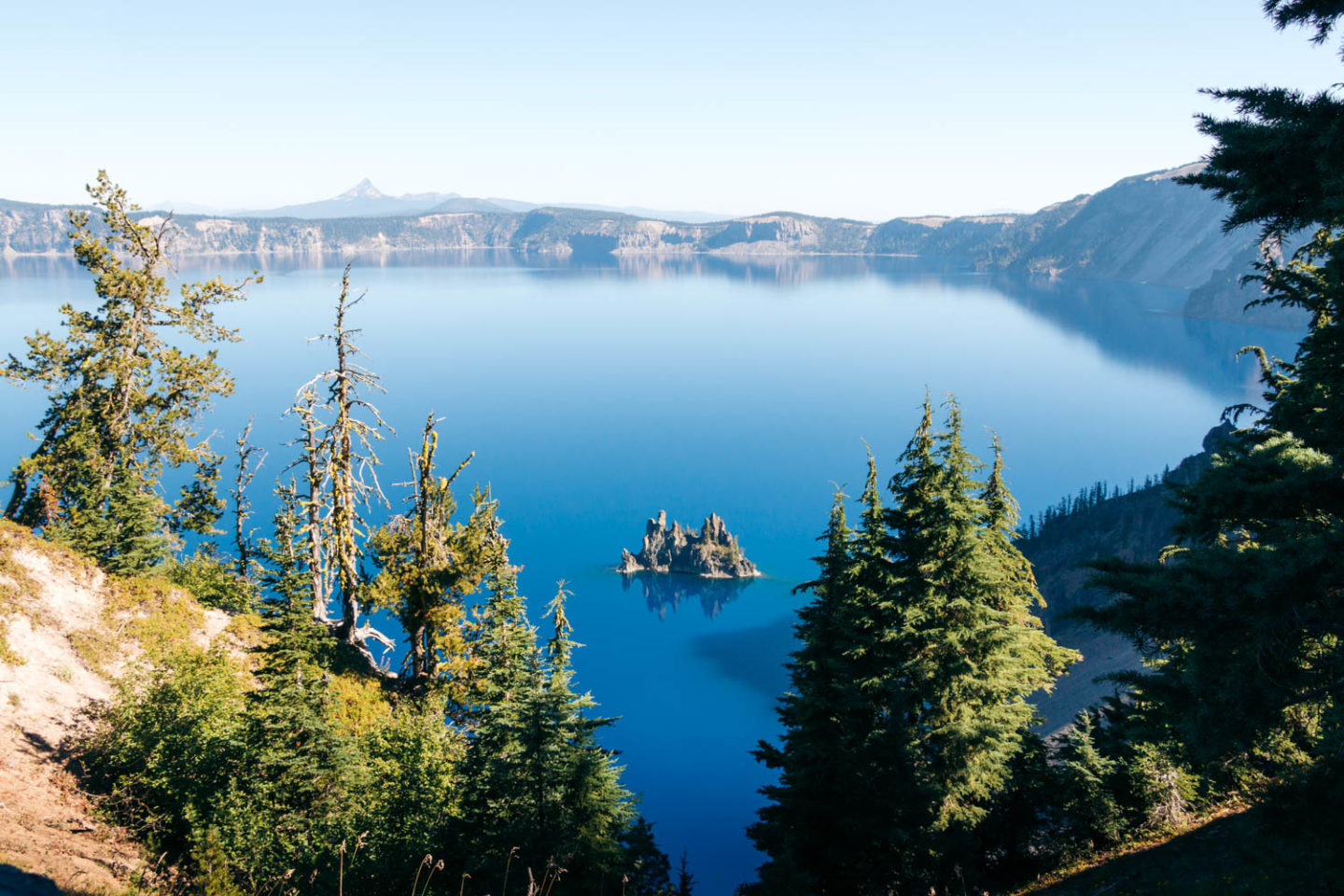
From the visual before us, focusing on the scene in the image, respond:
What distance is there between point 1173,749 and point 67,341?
3377 centimetres

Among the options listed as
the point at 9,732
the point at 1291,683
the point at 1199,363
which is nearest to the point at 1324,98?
the point at 1291,683

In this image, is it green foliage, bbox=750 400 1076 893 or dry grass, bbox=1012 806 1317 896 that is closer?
dry grass, bbox=1012 806 1317 896

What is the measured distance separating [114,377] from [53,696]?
14.4m

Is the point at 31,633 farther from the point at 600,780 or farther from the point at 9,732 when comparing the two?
the point at 600,780

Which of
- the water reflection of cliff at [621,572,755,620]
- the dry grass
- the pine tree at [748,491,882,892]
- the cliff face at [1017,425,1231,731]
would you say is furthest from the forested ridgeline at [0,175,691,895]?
the water reflection of cliff at [621,572,755,620]

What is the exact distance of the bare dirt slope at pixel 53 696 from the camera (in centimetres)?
1026

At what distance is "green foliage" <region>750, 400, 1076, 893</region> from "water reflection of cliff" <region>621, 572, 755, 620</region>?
54612mm

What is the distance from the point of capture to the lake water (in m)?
54.8

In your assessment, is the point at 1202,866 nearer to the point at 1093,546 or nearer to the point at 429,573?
the point at 429,573

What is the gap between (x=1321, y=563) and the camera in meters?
7.06

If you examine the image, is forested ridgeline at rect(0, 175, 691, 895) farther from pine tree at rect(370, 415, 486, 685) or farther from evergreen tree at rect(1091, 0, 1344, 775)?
evergreen tree at rect(1091, 0, 1344, 775)

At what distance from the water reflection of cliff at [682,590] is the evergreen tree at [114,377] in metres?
51.7

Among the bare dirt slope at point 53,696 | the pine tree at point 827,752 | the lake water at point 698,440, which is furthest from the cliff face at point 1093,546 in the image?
the bare dirt slope at point 53,696

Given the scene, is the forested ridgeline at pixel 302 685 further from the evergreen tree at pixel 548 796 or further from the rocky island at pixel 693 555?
the rocky island at pixel 693 555
